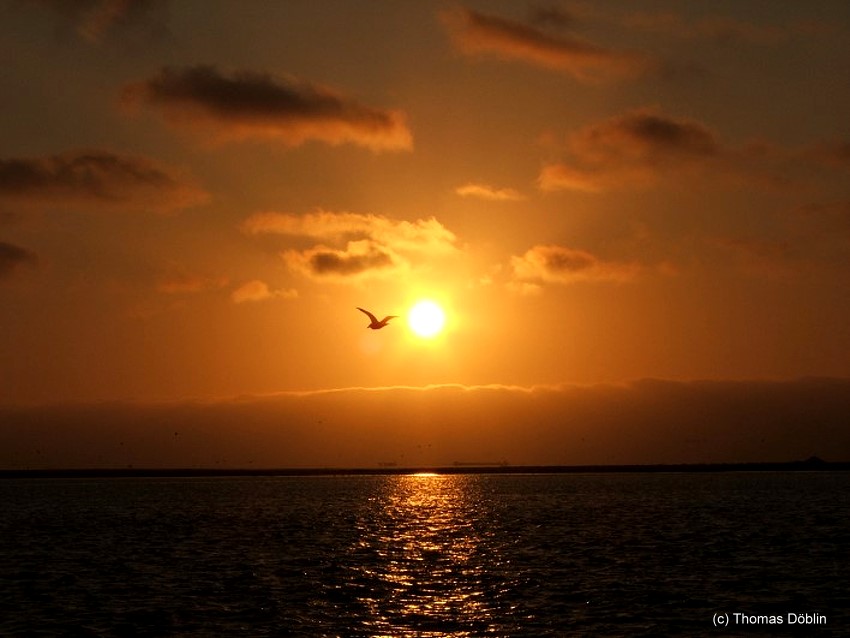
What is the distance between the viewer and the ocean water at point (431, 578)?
45312 mm

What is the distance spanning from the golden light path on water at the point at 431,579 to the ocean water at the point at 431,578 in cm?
15

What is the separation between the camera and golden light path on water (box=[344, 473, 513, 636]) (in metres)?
45.2

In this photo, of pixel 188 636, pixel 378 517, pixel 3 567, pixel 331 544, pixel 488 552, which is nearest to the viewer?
pixel 188 636

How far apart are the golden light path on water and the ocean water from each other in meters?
0.15

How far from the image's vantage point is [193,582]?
59188 mm

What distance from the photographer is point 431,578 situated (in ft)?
199

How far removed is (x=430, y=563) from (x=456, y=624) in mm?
24517

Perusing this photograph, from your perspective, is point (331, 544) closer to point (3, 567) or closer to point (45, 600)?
point (3, 567)

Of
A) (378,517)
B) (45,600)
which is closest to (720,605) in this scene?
(45,600)

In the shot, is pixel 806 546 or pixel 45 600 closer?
pixel 45 600

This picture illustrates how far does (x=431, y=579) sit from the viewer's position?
197ft

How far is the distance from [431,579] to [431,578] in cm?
47

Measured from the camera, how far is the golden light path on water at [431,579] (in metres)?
45.2

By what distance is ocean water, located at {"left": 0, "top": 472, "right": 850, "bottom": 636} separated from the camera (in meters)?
45.3
